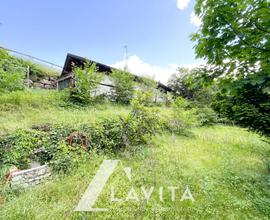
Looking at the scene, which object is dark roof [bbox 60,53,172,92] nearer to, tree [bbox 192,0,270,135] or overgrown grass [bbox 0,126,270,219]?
overgrown grass [bbox 0,126,270,219]

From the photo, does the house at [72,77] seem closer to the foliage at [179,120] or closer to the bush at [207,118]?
the bush at [207,118]

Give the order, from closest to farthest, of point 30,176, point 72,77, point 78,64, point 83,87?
point 30,176 → point 83,87 → point 72,77 → point 78,64

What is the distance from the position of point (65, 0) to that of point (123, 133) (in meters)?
7.89

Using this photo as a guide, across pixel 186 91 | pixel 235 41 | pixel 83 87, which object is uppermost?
pixel 186 91

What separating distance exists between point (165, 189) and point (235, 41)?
3000 mm

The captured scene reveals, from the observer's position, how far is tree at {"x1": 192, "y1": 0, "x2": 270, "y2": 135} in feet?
7.64

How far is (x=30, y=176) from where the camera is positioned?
12.8ft

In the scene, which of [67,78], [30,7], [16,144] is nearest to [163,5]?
[16,144]

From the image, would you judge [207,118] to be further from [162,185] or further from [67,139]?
[67,139]

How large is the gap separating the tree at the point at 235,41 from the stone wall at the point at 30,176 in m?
3.87

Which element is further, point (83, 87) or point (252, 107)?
point (83, 87)

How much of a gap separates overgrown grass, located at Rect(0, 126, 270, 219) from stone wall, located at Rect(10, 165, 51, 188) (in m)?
0.28

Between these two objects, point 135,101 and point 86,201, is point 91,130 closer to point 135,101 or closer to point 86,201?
point 135,101

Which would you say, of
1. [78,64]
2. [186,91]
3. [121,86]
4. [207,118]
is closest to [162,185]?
[121,86]
